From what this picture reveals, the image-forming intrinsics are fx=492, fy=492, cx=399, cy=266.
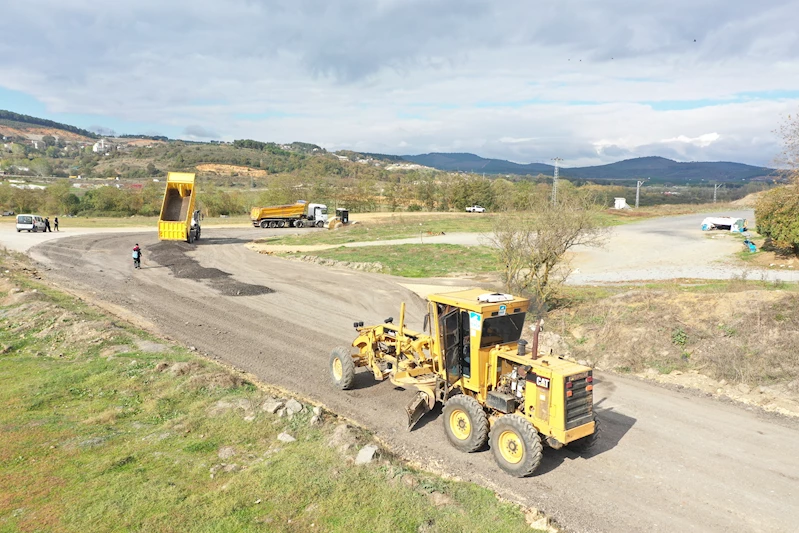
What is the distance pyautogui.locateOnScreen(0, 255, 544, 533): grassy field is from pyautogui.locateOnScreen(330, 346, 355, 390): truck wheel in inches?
63.9

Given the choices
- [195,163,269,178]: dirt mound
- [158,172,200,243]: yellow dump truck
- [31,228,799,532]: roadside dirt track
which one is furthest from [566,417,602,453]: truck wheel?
[195,163,269,178]: dirt mound

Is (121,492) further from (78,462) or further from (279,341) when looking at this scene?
(279,341)

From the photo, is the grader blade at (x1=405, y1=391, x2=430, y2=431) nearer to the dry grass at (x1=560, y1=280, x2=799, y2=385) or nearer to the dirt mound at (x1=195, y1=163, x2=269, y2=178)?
the dry grass at (x1=560, y1=280, x2=799, y2=385)

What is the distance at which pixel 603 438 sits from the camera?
923 cm

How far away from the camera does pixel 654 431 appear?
956 centimetres

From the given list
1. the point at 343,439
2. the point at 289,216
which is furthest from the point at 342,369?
the point at 289,216

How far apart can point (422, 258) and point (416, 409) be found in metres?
23.0

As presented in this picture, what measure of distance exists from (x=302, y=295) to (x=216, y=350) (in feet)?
24.3

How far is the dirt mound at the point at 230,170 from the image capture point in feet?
497

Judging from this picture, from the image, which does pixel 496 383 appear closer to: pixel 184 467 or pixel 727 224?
pixel 184 467

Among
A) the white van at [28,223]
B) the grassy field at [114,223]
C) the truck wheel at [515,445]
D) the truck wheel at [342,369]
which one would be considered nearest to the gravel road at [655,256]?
the truck wheel at [342,369]

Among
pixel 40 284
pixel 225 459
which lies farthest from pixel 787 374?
pixel 40 284

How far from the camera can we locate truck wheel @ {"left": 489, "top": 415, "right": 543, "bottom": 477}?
7.54 meters

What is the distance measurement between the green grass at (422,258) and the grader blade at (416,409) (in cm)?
1751
